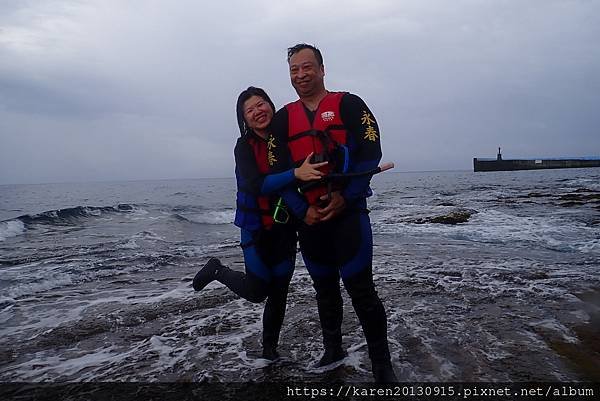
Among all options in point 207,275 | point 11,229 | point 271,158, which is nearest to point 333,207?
point 271,158

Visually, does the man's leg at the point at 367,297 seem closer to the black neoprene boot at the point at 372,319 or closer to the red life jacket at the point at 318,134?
the black neoprene boot at the point at 372,319

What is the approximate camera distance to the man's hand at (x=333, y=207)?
292cm

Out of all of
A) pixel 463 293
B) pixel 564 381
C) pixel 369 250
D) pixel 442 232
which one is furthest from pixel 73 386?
pixel 442 232

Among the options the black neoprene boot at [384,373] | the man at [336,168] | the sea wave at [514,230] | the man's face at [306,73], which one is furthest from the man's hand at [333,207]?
the sea wave at [514,230]

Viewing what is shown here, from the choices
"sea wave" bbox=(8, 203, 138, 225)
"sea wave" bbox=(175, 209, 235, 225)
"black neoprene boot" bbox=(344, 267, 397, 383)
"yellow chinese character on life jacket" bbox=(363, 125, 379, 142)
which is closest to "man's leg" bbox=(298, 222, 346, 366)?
"black neoprene boot" bbox=(344, 267, 397, 383)

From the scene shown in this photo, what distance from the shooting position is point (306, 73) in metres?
3.10

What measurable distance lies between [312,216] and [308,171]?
348 millimetres

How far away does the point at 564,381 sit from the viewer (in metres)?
3.02

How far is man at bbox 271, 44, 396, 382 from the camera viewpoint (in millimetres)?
2969

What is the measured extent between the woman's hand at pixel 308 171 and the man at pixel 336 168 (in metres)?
0.07

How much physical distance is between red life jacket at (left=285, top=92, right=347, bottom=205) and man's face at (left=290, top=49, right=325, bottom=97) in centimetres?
13

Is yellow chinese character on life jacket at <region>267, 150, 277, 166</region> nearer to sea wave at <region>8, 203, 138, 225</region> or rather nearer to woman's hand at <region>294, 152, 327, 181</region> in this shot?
woman's hand at <region>294, 152, 327, 181</region>

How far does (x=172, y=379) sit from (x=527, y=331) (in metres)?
3.45

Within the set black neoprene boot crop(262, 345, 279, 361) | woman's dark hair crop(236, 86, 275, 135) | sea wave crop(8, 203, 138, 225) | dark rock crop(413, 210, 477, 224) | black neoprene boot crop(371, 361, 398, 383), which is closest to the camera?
black neoprene boot crop(371, 361, 398, 383)
